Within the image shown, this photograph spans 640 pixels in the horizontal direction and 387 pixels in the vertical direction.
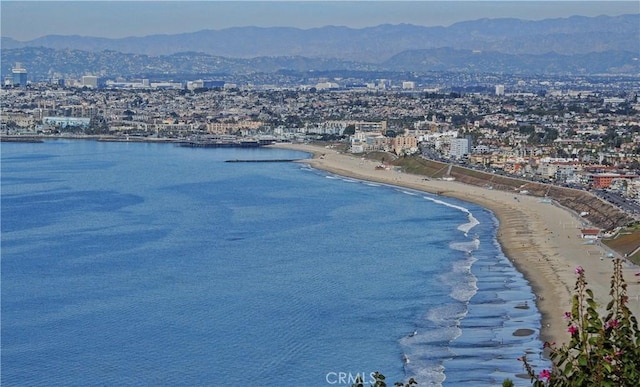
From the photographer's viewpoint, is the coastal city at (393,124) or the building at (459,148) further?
the building at (459,148)

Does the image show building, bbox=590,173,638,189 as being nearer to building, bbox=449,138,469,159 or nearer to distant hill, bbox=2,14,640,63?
building, bbox=449,138,469,159

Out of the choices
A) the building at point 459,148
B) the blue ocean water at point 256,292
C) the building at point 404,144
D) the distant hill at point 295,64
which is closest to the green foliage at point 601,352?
the blue ocean water at point 256,292

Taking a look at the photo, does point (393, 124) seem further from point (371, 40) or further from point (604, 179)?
point (371, 40)

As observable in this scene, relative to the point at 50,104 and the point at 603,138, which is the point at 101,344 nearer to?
the point at 603,138

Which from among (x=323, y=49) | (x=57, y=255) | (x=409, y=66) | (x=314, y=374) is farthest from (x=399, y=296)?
(x=323, y=49)

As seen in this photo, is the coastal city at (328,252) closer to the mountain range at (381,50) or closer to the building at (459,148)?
the building at (459,148)
